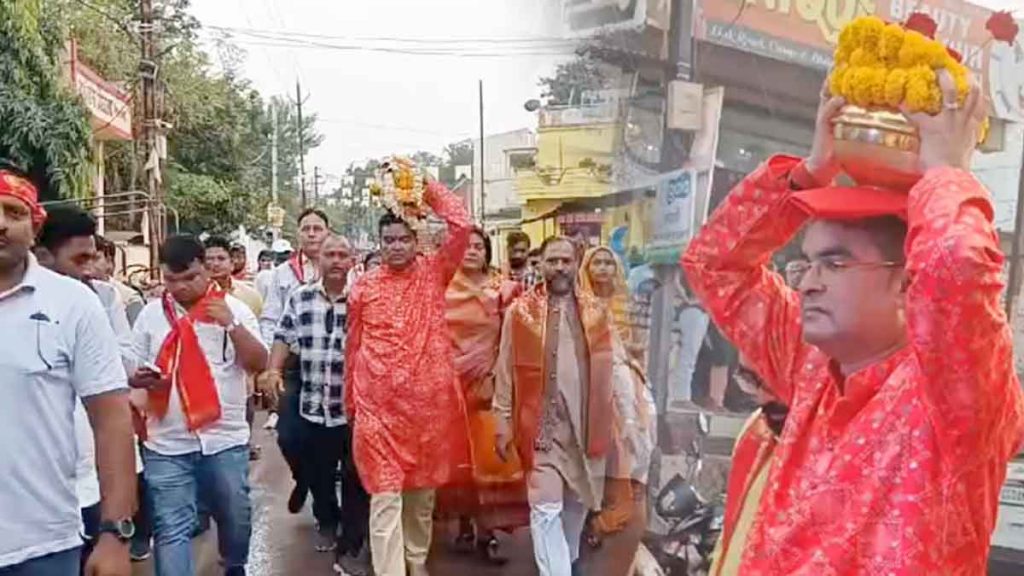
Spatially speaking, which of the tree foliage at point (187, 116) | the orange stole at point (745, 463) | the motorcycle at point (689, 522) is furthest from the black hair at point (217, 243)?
the tree foliage at point (187, 116)

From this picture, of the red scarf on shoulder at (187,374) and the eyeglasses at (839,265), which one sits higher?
the eyeglasses at (839,265)

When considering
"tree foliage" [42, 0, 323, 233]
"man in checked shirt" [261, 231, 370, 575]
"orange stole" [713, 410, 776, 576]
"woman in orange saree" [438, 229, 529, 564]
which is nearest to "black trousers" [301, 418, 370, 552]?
"man in checked shirt" [261, 231, 370, 575]

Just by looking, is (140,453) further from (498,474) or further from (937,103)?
(937,103)

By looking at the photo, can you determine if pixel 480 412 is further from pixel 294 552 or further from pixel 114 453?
pixel 114 453

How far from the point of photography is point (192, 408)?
4.38 meters

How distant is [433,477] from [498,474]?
75cm

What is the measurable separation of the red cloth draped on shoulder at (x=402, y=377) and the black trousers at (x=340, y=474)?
0.48 m

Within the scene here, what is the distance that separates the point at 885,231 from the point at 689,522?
8.59 ft

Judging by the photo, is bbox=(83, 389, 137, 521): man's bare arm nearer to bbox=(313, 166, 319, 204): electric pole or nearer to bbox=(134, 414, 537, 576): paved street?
bbox=(134, 414, 537, 576): paved street

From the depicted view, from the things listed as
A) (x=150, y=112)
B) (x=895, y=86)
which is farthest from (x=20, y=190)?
(x=150, y=112)

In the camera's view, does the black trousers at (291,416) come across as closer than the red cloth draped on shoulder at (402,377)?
No

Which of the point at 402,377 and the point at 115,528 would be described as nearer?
the point at 115,528

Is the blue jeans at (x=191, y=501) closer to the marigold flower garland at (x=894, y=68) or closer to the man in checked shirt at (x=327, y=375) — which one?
the man in checked shirt at (x=327, y=375)

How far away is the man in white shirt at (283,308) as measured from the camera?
19.2ft
